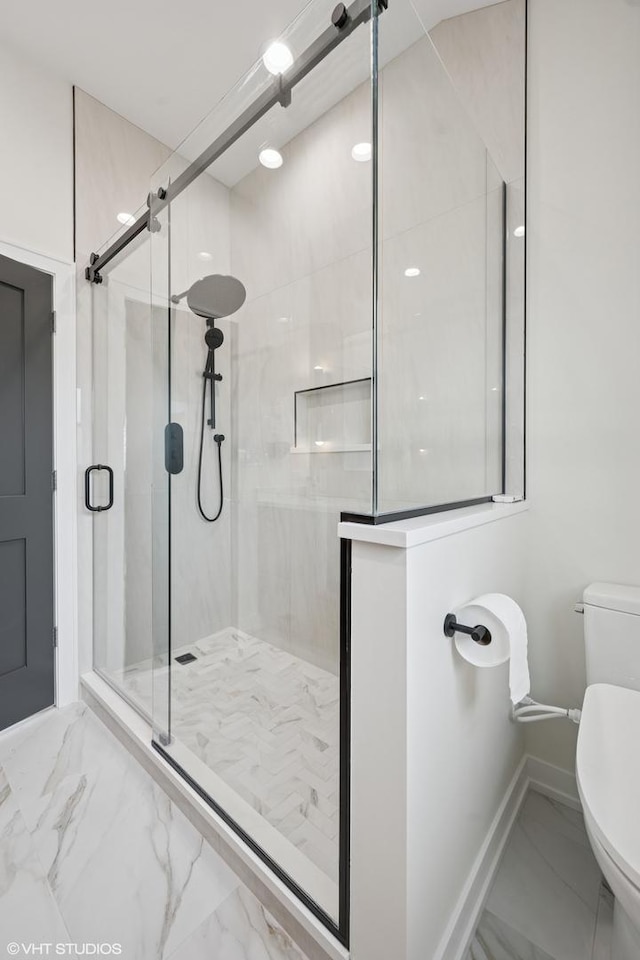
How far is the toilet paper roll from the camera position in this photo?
0.85 meters

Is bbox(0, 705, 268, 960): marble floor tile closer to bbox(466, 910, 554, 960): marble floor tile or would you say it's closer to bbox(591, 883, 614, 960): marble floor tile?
bbox(466, 910, 554, 960): marble floor tile

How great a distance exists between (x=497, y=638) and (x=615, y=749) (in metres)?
0.35

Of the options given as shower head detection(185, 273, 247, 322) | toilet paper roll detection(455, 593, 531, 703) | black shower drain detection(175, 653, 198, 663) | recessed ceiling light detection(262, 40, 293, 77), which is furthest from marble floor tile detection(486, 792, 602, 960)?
recessed ceiling light detection(262, 40, 293, 77)

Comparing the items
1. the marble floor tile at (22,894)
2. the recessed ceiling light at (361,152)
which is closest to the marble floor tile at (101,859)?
the marble floor tile at (22,894)

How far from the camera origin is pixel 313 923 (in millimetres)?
937

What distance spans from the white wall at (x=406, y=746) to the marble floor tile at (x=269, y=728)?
0.16m

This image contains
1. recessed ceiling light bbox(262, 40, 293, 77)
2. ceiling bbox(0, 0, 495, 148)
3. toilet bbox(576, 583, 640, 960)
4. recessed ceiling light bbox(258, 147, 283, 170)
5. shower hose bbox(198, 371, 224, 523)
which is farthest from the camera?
ceiling bbox(0, 0, 495, 148)

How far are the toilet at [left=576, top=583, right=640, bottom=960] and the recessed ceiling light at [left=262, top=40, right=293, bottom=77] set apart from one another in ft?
Result: 5.45

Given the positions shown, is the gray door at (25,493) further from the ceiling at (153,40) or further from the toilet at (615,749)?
the toilet at (615,749)

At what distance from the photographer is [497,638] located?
86 centimetres

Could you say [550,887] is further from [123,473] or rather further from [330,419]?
[123,473]

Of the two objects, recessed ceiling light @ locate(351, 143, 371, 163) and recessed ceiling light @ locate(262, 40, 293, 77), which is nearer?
recessed ceiling light @ locate(351, 143, 371, 163)

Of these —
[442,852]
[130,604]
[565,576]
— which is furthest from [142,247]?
[442,852]

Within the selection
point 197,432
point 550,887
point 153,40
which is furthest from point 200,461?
point 153,40
